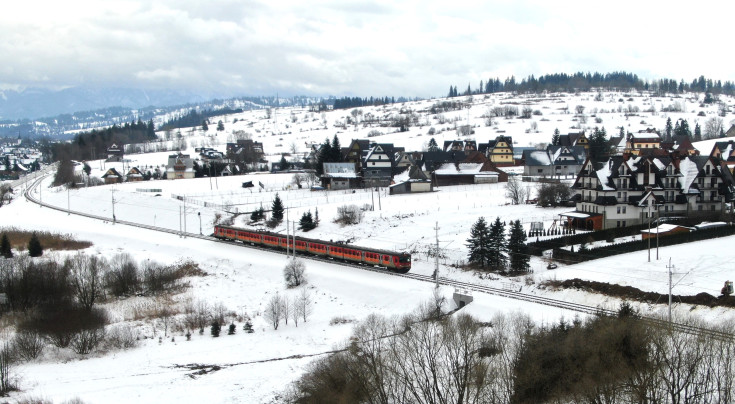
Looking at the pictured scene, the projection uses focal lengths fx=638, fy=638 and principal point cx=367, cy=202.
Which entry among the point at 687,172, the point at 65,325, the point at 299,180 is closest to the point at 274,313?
the point at 65,325

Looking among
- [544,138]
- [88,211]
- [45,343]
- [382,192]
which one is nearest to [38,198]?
[88,211]

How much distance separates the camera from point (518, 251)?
46.8 meters

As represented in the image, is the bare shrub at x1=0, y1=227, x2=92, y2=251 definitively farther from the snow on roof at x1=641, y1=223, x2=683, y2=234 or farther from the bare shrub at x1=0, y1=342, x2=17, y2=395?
the snow on roof at x1=641, y1=223, x2=683, y2=234

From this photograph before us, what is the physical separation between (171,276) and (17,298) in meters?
11.8

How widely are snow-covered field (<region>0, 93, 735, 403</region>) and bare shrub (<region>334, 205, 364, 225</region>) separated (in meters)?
1.08

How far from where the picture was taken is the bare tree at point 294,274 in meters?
50.8

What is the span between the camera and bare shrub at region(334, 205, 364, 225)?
6494cm

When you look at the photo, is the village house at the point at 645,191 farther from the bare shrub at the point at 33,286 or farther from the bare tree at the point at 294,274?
the bare shrub at the point at 33,286

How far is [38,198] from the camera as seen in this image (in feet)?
342

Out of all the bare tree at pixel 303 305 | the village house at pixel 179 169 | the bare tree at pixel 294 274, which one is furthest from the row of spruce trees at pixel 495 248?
the village house at pixel 179 169

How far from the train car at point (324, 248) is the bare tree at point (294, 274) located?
147 inches

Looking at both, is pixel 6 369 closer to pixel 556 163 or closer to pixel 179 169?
pixel 556 163

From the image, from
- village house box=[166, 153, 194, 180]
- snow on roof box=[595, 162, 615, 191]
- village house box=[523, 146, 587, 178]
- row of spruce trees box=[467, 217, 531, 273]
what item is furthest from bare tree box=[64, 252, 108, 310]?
village house box=[523, 146, 587, 178]

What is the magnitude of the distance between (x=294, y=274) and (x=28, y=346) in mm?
19525
